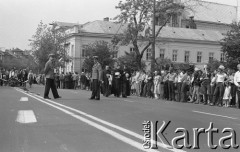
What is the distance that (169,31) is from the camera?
81.6 m

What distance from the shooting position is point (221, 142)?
682 cm

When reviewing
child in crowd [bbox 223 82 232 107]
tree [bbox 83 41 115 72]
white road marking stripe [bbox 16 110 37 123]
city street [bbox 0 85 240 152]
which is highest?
tree [bbox 83 41 115 72]

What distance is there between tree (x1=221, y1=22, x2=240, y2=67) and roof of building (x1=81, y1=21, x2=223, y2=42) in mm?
27381

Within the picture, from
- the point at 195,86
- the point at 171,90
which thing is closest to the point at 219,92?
the point at 195,86

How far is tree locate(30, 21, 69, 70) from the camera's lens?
2899 inches

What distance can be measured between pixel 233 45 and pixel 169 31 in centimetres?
3363

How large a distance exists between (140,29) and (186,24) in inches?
1809

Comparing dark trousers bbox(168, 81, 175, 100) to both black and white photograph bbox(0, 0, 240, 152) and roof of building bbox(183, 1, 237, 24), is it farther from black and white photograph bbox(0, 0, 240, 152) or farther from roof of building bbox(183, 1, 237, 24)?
roof of building bbox(183, 1, 237, 24)

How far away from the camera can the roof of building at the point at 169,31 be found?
252 ft

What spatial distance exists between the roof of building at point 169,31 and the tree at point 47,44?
16.5 feet

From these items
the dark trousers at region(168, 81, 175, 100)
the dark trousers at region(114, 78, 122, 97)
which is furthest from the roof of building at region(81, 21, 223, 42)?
the dark trousers at region(168, 81, 175, 100)

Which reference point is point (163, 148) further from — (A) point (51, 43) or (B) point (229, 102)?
(A) point (51, 43)

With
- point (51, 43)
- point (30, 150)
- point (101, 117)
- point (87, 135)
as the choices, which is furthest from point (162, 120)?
point (51, 43)

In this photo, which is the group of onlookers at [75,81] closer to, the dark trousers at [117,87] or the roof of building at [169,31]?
the dark trousers at [117,87]
